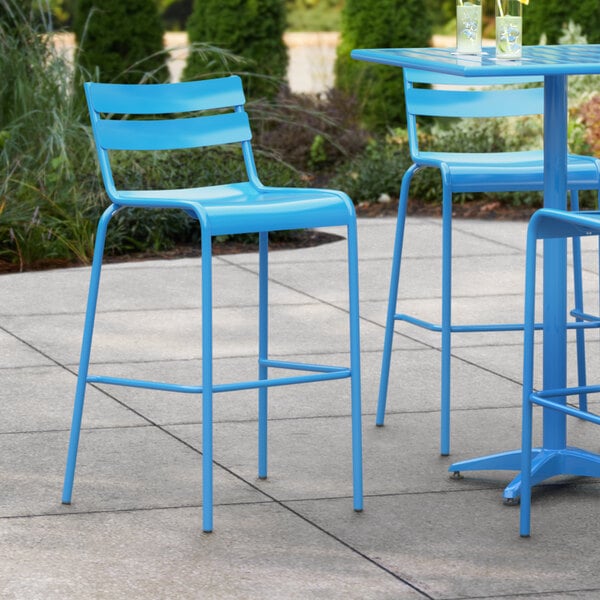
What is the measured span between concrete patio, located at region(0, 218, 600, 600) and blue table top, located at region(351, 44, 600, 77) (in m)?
1.30

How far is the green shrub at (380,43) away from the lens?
13242mm

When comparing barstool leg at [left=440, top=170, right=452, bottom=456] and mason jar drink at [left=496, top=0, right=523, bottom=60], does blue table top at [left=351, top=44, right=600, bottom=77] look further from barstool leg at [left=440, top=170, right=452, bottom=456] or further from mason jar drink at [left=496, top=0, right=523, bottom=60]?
barstool leg at [left=440, top=170, right=452, bottom=456]

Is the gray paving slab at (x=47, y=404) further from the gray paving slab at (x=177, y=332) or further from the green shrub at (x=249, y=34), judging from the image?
the green shrub at (x=249, y=34)

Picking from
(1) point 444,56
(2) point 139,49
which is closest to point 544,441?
(1) point 444,56

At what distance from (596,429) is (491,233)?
412cm

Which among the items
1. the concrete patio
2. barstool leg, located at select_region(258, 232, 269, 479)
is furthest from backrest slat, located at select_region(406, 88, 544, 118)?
the concrete patio

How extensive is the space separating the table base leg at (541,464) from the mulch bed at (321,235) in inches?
164

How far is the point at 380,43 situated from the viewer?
13.5 m

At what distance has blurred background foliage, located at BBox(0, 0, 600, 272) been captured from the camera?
842 centimetres

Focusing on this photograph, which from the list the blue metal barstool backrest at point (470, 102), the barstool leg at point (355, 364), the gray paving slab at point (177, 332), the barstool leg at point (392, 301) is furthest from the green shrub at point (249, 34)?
the barstool leg at point (355, 364)

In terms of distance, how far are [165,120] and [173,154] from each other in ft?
17.4

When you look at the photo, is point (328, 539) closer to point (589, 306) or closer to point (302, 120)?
point (589, 306)

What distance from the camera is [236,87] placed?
4.49 m

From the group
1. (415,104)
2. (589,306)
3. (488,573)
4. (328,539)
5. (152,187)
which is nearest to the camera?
(488,573)
